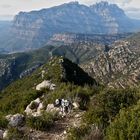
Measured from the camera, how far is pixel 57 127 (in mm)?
25203

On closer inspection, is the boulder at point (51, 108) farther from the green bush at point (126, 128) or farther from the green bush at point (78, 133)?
the green bush at point (126, 128)

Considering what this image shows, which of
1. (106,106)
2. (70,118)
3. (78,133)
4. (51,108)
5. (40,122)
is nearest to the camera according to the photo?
(78,133)

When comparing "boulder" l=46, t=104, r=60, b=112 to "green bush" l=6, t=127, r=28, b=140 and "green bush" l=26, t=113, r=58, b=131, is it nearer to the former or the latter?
"green bush" l=26, t=113, r=58, b=131

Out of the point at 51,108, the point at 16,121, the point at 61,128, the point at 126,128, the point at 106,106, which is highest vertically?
the point at 126,128

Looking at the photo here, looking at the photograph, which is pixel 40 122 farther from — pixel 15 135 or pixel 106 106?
pixel 106 106

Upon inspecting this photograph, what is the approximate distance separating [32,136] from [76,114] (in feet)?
19.7

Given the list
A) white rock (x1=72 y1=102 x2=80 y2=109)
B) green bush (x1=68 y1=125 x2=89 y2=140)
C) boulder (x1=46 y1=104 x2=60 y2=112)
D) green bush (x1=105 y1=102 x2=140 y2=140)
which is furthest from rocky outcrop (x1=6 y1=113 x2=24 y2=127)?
green bush (x1=105 y1=102 x2=140 y2=140)

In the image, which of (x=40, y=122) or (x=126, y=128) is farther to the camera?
(x=40, y=122)

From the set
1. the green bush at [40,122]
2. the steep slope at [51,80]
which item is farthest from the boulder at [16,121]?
the steep slope at [51,80]

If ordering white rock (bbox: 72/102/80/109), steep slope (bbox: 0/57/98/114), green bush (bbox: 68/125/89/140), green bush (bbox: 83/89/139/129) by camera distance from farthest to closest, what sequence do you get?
steep slope (bbox: 0/57/98/114) < white rock (bbox: 72/102/80/109) < green bush (bbox: 83/89/139/129) < green bush (bbox: 68/125/89/140)

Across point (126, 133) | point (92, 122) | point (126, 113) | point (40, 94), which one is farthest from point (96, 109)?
point (40, 94)

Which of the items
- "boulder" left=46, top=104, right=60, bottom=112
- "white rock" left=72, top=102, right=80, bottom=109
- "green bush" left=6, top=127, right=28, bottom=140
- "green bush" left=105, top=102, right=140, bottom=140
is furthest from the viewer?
"white rock" left=72, top=102, right=80, bottom=109

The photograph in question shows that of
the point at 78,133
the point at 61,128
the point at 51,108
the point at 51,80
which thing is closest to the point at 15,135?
the point at 78,133

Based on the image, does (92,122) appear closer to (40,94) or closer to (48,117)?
(48,117)
